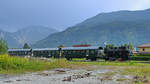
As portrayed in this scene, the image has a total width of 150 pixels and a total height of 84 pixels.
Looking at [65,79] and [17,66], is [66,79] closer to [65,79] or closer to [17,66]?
[65,79]

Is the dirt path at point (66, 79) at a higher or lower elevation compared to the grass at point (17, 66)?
lower

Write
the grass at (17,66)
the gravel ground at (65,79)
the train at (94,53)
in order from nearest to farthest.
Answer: the gravel ground at (65,79) → the grass at (17,66) → the train at (94,53)

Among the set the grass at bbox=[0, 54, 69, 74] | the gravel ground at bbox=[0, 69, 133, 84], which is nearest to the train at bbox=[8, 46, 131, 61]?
the grass at bbox=[0, 54, 69, 74]

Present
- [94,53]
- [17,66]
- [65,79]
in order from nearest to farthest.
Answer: [65,79]
[17,66]
[94,53]

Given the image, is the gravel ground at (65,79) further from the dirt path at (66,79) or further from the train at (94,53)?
the train at (94,53)

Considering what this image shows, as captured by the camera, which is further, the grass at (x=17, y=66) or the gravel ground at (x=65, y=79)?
the grass at (x=17, y=66)

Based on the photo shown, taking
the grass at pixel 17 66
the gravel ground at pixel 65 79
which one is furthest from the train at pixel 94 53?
the gravel ground at pixel 65 79

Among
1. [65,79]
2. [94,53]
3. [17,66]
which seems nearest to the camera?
[65,79]

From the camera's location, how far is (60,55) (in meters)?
36.5

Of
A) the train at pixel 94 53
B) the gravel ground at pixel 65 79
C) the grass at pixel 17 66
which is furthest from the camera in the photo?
the train at pixel 94 53

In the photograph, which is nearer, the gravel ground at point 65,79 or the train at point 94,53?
the gravel ground at point 65,79

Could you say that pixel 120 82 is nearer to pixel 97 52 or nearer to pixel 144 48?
pixel 97 52

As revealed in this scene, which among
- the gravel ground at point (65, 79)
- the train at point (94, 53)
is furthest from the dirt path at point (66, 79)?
the train at point (94, 53)

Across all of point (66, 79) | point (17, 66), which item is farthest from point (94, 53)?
point (66, 79)
